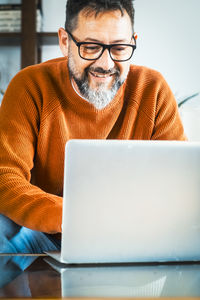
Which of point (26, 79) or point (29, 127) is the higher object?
point (26, 79)

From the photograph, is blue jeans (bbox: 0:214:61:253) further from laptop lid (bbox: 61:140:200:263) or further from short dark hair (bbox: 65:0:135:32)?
short dark hair (bbox: 65:0:135:32)

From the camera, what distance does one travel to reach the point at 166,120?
1.40 metres

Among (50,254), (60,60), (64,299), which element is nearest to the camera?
(64,299)

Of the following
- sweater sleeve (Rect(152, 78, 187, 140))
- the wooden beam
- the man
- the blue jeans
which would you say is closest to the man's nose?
the man

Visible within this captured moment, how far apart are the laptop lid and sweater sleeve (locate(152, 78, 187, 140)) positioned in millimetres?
741

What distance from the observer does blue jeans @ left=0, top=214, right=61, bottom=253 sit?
0.89 meters

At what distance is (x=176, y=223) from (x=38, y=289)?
27 centimetres

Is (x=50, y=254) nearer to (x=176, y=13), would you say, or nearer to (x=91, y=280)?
(x=91, y=280)

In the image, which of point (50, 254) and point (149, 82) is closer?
point (50, 254)

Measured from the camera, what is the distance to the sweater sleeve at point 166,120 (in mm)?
1370

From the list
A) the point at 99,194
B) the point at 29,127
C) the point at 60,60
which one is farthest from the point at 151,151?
the point at 60,60

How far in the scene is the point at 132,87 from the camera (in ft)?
4.68

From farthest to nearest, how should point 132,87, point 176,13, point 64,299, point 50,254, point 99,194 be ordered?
point 176,13, point 132,87, point 50,254, point 99,194, point 64,299

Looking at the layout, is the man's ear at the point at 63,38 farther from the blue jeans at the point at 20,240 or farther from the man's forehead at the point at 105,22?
the blue jeans at the point at 20,240
